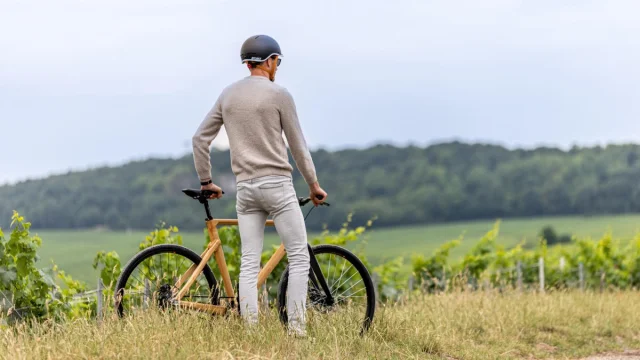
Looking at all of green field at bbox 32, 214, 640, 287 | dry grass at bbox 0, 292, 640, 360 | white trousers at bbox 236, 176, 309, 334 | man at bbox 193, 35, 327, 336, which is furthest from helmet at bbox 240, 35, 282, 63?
green field at bbox 32, 214, 640, 287

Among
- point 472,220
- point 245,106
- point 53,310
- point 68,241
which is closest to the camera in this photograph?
point 245,106

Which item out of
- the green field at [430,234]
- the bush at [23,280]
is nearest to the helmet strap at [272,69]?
the bush at [23,280]

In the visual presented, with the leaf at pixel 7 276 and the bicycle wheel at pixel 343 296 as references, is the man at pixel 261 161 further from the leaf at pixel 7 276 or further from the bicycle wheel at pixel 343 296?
the leaf at pixel 7 276

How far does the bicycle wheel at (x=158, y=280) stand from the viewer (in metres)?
5.57

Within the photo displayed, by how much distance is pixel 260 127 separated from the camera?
5422 millimetres

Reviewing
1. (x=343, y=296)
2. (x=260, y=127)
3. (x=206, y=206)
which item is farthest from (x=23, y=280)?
(x=260, y=127)

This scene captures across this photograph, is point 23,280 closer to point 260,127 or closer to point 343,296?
point 343,296

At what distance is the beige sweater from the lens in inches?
213

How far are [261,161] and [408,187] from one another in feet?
212

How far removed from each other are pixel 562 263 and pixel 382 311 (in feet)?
50.1

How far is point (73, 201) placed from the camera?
59594mm

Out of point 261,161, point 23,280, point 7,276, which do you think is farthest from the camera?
point 23,280

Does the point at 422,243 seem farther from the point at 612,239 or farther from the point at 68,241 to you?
the point at 612,239

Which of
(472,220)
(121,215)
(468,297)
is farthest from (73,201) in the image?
(468,297)
